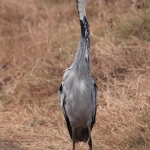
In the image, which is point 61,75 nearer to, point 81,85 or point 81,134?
point 81,134

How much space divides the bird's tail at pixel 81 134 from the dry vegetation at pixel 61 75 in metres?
0.35

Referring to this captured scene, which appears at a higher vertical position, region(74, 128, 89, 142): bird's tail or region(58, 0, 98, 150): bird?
region(58, 0, 98, 150): bird

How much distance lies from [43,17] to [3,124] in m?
4.86

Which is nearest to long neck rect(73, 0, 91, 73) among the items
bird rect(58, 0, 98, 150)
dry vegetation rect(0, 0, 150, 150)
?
bird rect(58, 0, 98, 150)

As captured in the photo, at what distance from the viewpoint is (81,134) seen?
676cm

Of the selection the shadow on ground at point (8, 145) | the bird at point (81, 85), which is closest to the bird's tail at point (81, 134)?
the bird at point (81, 85)

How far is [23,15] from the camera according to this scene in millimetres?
12805

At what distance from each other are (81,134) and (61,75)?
8.88 ft

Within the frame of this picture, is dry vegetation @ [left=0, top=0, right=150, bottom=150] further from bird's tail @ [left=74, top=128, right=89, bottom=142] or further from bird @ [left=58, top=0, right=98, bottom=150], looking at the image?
bird @ [left=58, top=0, right=98, bottom=150]

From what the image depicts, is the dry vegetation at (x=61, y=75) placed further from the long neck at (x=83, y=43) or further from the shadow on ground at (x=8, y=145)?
the long neck at (x=83, y=43)

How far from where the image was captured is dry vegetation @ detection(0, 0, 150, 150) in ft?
23.9

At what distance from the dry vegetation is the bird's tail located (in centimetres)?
35

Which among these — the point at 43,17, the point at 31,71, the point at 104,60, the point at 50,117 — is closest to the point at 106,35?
the point at 104,60

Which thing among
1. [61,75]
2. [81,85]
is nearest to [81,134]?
[81,85]
